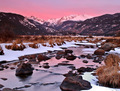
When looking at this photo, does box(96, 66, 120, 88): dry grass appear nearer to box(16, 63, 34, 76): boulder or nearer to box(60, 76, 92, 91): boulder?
box(60, 76, 92, 91): boulder

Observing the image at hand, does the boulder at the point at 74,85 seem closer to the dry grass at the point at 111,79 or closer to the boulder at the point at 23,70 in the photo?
the dry grass at the point at 111,79

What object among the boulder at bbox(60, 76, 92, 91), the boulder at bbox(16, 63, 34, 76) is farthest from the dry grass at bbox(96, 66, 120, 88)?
the boulder at bbox(16, 63, 34, 76)

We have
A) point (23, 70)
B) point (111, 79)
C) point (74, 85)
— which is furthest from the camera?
point (23, 70)

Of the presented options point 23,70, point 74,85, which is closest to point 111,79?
point 74,85

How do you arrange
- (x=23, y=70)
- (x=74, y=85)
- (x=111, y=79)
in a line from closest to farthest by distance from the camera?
(x=74, y=85)
(x=111, y=79)
(x=23, y=70)

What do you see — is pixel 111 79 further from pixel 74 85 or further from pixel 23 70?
pixel 23 70

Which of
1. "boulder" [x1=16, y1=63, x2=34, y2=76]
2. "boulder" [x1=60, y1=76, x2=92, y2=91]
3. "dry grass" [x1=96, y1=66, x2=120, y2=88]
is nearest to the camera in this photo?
A: "boulder" [x1=60, y1=76, x2=92, y2=91]

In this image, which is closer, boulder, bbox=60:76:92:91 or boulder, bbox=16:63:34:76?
boulder, bbox=60:76:92:91

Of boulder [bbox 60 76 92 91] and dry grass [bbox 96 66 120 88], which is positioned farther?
dry grass [bbox 96 66 120 88]

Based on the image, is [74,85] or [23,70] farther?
[23,70]

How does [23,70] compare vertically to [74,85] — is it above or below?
above

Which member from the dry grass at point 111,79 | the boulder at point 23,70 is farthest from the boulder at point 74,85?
the boulder at point 23,70

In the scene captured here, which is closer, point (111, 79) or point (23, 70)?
point (111, 79)

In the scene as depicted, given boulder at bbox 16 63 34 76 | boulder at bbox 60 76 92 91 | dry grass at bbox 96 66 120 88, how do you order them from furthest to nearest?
boulder at bbox 16 63 34 76 → dry grass at bbox 96 66 120 88 → boulder at bbox 60 76 92 91
